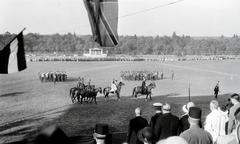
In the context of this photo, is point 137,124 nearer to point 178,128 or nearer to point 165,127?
point 165,127

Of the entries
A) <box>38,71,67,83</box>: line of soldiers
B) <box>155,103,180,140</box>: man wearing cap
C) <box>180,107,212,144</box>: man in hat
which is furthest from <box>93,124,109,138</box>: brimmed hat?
<box>38,71,67,83</box>: line of soldiers

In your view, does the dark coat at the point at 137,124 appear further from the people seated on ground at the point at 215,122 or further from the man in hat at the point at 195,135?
the man in hat at the point at 195,135

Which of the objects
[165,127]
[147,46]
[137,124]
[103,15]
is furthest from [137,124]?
[147,46]

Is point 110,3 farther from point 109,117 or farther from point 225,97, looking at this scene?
point 225,97

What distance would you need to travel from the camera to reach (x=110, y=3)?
25.7ft

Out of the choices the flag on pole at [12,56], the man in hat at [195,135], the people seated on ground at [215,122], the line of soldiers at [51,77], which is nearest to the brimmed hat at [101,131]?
the man in hat at [195,135]

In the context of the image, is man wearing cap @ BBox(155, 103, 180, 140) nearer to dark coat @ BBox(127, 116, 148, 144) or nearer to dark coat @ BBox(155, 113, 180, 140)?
dark coat @ BBox(155, 113, 180, 140)

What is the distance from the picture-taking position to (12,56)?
699 cm

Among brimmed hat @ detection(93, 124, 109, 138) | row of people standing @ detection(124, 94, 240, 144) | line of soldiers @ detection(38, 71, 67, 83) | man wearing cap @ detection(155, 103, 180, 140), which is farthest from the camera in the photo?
line of soldiers @ detection(38, 71, 67, 83)

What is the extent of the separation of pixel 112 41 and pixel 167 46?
15132 cm

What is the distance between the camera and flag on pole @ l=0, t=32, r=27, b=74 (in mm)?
6883

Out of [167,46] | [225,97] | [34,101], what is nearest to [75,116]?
[34,101]

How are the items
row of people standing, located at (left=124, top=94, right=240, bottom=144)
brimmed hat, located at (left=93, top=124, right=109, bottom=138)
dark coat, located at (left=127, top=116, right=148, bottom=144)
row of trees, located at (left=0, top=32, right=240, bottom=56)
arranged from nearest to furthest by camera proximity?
brimmed hat, located at (left=93, top=124, right=109, bottom=138) → row of people standing, located at (left=124, top=94, right=240, bottom=144) → dark coat, located at (left=127, top=116, right=148, bottom=144) → row of trees, located at (left=0, top=32, right=240, bottom=56)

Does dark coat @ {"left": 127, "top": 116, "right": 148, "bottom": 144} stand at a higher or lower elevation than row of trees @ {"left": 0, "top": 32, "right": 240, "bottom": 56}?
lower
